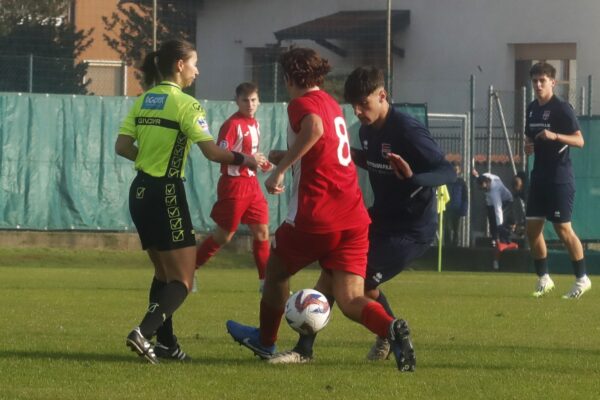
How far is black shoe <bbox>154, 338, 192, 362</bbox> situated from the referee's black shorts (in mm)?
654

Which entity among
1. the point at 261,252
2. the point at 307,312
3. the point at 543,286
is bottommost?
the point at 543,286

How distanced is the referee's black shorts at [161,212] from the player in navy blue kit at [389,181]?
95 cm

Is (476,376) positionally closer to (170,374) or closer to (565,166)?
(170,374)

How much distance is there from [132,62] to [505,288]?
20288 millimetres

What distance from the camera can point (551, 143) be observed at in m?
14.5

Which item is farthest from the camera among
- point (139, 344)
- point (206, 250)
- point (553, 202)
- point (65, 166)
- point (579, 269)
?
point (65, 166)

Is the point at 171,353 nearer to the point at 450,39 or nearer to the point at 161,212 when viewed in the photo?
the point at 161,212

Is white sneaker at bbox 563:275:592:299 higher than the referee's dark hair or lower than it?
lower

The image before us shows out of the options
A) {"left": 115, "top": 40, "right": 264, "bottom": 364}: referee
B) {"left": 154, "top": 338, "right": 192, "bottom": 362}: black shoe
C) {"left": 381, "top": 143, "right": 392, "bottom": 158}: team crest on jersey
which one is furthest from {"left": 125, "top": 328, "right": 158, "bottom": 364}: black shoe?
{"left": 381, "top": 143, "right": 392, "bottom": 158}: team crest on jersey

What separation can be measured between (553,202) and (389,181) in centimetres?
609

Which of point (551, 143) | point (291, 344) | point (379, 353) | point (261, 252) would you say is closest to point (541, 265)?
point (551, 143)

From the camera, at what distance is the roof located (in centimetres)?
3328

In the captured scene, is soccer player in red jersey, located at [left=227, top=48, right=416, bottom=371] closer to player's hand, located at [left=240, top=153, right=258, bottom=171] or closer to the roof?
player's hand, located at [left=240, top=153, right=258, bottom=171]

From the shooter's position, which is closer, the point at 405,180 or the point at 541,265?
the point at 405,180
